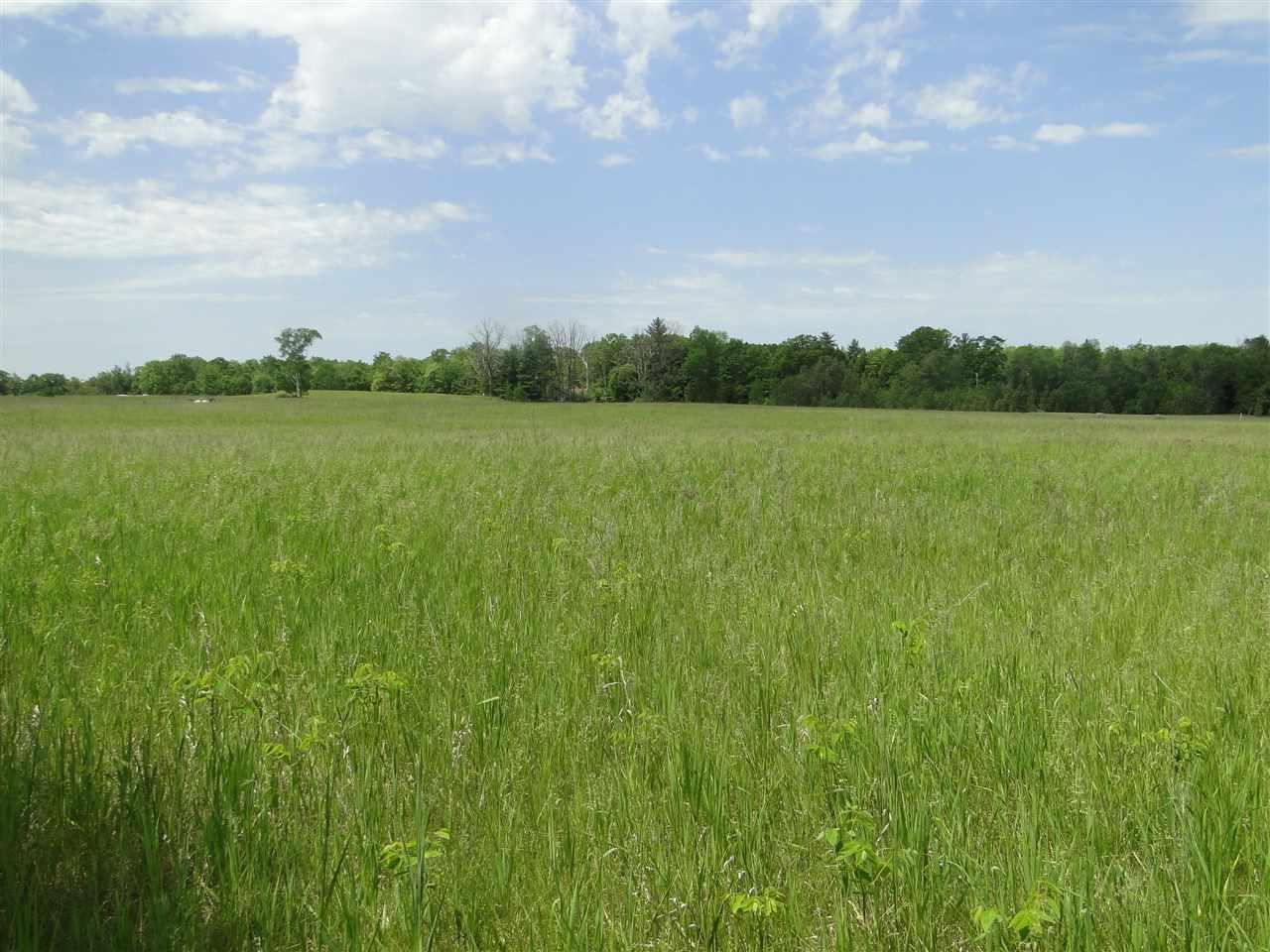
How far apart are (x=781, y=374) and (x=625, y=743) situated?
4844 inches

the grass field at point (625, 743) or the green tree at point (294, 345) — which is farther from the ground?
the green tree at point (294, 345)

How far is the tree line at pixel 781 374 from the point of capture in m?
89.1

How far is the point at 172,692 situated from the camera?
3.02 m

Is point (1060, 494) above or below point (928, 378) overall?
below

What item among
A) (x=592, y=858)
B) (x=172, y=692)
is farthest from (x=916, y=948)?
(x=172, y=692)

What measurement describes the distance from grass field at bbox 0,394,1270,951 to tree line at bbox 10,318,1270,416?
9013 centimetres

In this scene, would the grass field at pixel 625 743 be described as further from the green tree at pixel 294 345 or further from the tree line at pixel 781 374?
the green tree at pixel 294 345

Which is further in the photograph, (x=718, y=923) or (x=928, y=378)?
(x=928, y=378)

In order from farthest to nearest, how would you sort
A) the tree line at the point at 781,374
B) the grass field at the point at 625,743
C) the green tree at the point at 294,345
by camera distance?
the green tree at the point at 294,345
the tree line at the point at 781,374
the grass field at the point at 625,743

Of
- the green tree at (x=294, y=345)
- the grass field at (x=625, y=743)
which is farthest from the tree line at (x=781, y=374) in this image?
the grass field at (x=625, y=743)

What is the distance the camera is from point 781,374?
122062 millimetres

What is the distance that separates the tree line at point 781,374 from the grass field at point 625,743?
90.1 meters

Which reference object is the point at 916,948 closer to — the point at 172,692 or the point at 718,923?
the point at 718,923

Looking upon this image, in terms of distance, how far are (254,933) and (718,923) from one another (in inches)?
48.5
